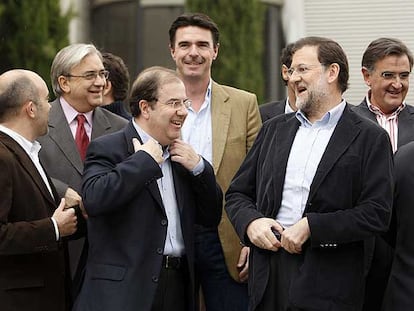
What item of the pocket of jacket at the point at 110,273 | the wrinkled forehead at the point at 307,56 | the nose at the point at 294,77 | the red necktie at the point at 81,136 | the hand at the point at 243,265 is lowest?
the hand at the point at 243,265

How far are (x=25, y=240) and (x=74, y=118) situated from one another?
130 centimetres

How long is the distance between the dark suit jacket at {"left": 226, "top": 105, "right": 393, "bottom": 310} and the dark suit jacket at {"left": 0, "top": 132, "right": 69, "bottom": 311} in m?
0.96

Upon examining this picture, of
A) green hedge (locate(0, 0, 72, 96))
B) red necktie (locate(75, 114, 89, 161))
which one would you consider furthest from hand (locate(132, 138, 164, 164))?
green hedge (locate(0, 0, 72, 96))

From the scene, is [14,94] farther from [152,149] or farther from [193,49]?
[193,49]

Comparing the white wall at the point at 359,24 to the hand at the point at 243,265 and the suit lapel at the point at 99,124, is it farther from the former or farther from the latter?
the hand at the point at 243,265

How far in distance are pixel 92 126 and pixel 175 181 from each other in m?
1.10

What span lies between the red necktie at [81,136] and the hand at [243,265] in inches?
43.3

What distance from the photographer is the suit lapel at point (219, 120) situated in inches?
220

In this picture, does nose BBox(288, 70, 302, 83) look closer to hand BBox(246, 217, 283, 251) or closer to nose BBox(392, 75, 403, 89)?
hand BBox(246, 217, 283, 251)

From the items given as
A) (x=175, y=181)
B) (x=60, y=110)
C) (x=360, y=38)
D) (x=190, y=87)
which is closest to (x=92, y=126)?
(x=60, y=110)

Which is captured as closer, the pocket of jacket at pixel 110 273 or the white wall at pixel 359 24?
the pocket of jacket at pixel 110 273

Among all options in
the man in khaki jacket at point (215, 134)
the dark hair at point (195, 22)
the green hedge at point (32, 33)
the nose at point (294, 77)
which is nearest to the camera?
the nose at point (294, 77)

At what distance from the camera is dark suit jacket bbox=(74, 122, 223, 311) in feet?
14.9

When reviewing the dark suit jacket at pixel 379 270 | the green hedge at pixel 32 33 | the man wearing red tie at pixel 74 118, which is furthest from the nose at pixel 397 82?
the green hedge at pixel 32 33
